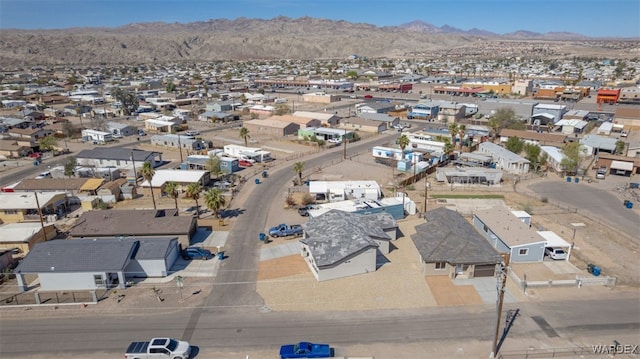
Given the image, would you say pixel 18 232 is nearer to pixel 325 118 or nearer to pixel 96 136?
pixel 96 136

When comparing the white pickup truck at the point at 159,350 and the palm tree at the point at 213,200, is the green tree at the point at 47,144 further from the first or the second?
the white pickup truck at the point at 159,350

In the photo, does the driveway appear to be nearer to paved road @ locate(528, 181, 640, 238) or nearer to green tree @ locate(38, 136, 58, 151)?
paved road @ locate(528, 181, 640, 238)

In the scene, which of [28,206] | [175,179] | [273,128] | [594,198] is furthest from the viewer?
[273,128]

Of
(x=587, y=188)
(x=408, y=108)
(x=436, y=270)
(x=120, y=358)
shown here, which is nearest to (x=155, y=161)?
(x=120, y=358)

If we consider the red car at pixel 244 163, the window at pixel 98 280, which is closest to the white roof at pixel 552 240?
the window at pixel 98 280

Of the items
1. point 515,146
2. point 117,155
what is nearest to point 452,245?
point 515,146
